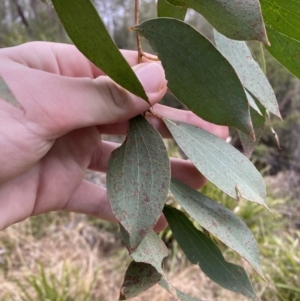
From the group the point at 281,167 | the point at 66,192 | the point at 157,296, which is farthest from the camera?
the point at 281,167

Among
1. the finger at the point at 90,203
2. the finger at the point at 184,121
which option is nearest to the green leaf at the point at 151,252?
the finger at the point at 184,121

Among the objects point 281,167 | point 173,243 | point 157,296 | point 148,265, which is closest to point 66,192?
point 148,265

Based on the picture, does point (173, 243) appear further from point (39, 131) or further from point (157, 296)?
point (39, 131)

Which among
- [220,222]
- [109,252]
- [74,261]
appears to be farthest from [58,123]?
[109,252]

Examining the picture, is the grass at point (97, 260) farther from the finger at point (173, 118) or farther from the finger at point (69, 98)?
the finger at point (69, 98)

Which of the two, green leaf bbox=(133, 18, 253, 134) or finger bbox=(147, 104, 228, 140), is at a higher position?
green leaf bbox=(133, 18, 253, 134)

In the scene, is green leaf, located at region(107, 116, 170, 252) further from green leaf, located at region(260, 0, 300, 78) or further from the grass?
the grass

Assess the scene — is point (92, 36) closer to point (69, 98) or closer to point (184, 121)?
point (69, 98)

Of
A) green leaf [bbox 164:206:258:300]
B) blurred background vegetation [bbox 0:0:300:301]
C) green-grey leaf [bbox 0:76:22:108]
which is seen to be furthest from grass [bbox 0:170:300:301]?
green-grey leaf [bbox 0:76:22:108]
